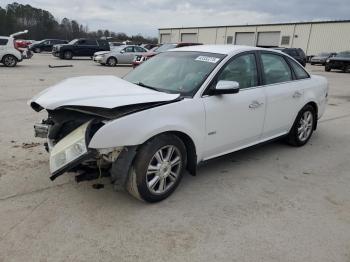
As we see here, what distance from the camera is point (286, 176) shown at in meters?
4.65

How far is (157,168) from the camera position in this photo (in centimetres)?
365

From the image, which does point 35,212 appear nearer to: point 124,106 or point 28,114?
point 124,106

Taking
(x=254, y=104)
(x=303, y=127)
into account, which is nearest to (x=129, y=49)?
Result: (x=303, y=127)

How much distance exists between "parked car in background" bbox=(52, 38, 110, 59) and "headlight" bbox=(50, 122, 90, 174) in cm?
2568

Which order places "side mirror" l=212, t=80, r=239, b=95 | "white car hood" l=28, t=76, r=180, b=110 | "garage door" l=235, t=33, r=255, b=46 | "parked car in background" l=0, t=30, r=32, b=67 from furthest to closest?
"garage door" l=235, t=33, r=255, b=46 → "parked car in background" l=0, t=30, r=32, b=67 → "side mirror" l=212, t=80, r=239, b=95 → "white car hood" l=28, t=76, r=180, b=110

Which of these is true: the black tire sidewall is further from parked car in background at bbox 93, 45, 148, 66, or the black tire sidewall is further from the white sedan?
parked car in background at bbox 93, 45, 148, 66

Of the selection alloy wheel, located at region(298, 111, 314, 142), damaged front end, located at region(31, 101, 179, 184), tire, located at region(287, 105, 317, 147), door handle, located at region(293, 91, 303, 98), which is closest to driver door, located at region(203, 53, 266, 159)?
damaged front end, located at region(31, 101, 179, 184)

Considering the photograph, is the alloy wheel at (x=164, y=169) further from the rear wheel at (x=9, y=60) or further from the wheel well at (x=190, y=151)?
the rear wheel at (x=9, y=60)

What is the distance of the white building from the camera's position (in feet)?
143

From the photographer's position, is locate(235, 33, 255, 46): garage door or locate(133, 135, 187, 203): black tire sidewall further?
locate(235, 33, 255, 46): garage door

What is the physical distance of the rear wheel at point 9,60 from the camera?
1825cm

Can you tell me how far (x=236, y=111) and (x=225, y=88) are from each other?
46cm

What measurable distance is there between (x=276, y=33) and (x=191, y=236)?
51.2 m

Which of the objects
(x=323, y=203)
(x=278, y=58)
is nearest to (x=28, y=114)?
(x=278, y=58)
